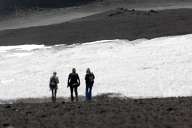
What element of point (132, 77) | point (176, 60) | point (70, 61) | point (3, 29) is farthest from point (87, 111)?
point (3, 29)

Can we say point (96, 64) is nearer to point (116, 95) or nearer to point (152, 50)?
point (152, 50)

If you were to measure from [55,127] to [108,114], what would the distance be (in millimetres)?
2842

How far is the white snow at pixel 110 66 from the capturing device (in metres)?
35.9

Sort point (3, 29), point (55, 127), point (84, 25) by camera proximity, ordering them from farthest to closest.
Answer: point (3, 29), point (84, 25), point (55, 127)

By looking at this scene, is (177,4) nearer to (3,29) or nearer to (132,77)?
(3,29)

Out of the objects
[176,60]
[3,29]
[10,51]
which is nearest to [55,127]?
[176,60]

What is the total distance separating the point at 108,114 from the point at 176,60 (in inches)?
840

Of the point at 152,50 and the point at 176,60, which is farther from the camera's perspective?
the point at 152,50

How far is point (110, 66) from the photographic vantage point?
4319 cm

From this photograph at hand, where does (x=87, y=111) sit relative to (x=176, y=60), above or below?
Result: below

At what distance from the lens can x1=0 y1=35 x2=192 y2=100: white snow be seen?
118 ft

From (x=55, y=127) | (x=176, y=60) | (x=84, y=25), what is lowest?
(x=55, y=127)

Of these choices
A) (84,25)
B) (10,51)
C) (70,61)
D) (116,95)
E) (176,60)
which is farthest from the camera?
(84,25)

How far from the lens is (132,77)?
126 feet
